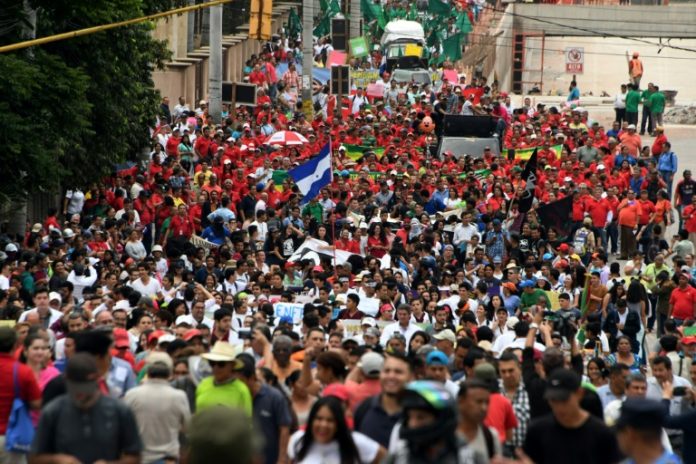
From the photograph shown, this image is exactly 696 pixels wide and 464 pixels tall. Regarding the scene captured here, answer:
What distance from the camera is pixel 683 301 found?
22453 mm

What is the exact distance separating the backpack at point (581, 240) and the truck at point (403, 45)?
30.7 m

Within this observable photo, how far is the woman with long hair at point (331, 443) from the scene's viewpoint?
9820 mm

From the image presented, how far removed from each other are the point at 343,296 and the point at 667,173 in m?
13.8

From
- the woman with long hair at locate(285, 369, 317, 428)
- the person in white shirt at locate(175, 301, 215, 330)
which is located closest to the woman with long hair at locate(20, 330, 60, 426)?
the woman with long hair at locate(285, 369, 317, 428)

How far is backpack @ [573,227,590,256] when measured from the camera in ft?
90.1

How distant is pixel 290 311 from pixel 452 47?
153ft

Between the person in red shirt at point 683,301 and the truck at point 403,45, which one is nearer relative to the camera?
the person in red shirt at point 683,301

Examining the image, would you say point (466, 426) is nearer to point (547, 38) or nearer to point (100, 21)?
point (100, 21)

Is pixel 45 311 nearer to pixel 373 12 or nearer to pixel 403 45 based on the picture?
pixel 403 45

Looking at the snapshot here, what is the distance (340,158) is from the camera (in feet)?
119

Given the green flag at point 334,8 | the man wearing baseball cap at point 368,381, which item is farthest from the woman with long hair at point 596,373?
the green flag at point 334,8

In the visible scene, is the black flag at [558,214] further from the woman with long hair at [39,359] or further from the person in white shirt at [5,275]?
the woman with long hair at [39,359]

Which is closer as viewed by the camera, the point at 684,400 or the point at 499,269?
the point at 684,400

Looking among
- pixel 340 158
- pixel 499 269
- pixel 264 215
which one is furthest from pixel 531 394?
pixel 340 158
